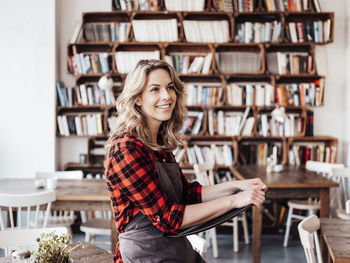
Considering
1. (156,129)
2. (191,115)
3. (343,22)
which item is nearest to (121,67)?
(191,115)

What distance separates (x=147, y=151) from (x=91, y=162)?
378 centimetres

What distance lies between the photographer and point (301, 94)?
198 inches

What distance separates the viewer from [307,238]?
1.89m

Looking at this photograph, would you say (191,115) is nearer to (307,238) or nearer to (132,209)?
(307,238)

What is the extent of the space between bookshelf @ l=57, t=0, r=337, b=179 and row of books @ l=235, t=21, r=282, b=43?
0.01 m

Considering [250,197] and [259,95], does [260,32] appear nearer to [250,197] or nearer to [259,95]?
[259,95]

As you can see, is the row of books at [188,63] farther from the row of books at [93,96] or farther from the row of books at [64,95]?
the row of books at [64,95]

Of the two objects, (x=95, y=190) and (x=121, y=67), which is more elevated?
(x=121, y=67)

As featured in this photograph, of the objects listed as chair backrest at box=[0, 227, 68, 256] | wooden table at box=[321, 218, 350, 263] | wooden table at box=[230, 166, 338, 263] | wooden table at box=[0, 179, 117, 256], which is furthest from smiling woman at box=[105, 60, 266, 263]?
wooden table at box=[230, 166, 338, 263]

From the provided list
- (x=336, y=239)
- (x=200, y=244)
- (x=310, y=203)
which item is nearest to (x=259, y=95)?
(x=310, y=203)

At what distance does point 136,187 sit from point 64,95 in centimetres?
390

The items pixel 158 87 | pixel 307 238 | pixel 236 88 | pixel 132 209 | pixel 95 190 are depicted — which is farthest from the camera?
pixel 236 88

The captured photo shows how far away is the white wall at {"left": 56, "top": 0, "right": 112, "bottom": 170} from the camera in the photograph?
5.21m

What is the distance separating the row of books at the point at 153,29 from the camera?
502 centimetres
